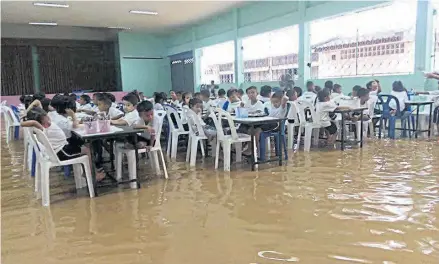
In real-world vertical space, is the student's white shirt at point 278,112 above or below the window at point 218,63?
below

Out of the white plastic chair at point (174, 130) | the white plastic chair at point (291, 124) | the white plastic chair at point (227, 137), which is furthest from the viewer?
the white plastic chair at point (291, 124)

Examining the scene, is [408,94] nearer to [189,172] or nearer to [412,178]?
[412,178]

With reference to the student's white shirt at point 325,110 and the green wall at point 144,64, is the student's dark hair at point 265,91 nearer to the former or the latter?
the student's white shirt at point 325,110

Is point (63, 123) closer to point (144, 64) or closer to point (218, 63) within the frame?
point (218, 63)

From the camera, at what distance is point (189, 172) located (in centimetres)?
418

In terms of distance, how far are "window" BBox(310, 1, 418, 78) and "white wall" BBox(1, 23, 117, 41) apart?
9.87m

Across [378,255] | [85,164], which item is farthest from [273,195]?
[85,164]

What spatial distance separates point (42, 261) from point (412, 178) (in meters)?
3.26

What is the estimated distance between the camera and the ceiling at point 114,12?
32.3 feet

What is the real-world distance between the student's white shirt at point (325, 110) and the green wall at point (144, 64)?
11947 millimetres

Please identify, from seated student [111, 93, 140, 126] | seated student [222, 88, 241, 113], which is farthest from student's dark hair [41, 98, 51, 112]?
seated student [222, 88, 241, 113]

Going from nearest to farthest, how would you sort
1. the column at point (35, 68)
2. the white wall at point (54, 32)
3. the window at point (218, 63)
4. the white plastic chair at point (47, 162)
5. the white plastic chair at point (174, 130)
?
the white plastic chair at point (47, 162), the white plastic chair at point (174, 130), the window at point (218, 63), the white wall at point (54, 32), the column at point (35, 68)

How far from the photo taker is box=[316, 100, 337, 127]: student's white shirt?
16.5ft

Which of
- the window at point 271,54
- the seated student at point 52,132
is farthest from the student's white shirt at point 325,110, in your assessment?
the window at point 271,54
